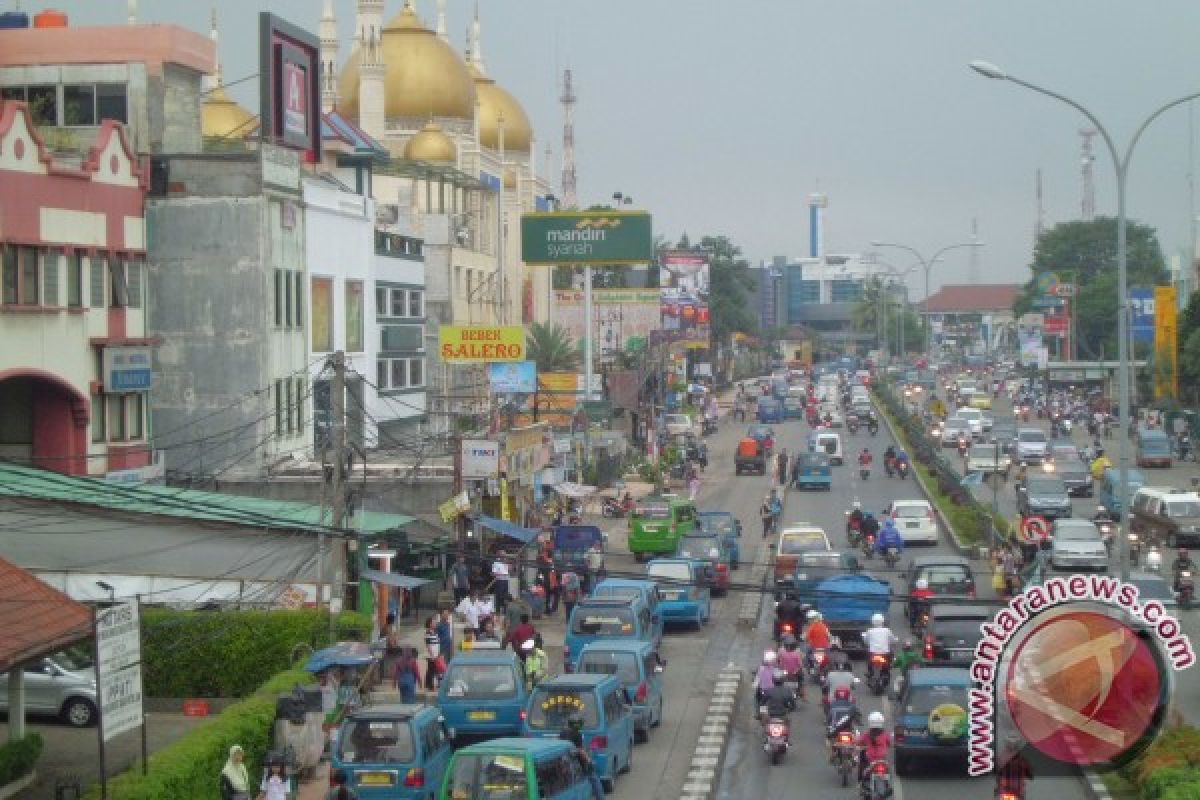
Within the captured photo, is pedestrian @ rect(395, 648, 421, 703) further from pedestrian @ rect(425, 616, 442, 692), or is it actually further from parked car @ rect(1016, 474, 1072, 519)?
parked car @ rect(1016, 474, 1072, 519)

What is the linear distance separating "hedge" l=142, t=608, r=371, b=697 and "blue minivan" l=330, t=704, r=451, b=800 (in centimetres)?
623

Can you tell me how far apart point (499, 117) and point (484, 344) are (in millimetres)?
53367

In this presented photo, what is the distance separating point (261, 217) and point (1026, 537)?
19006 millimetres

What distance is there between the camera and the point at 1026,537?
1785 inches

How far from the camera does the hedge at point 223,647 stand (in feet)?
97.9

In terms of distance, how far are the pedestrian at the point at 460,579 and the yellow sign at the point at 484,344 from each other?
13.9 meters

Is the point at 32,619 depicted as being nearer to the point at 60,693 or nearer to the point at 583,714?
the point at 60,693

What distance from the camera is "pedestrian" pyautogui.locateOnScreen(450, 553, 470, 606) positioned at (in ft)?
132

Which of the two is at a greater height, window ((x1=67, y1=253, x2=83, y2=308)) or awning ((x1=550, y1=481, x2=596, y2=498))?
window ((x1=67, y1=253, x2=83, y2=308))

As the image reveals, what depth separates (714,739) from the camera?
29.0 m

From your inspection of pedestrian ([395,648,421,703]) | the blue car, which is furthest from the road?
pedestrian ([395,648,421,703])

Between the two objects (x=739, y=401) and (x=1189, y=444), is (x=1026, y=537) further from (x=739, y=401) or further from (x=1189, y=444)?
(x=739, y=401)

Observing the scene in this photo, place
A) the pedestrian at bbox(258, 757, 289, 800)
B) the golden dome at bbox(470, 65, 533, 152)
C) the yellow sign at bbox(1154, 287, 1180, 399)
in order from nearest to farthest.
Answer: the pedestrian at bbox(258, 757, 289, 800), the yellow sign at bbox(1154, 287, 1180, 399), the golden dome at bbox(470, 65, 533, 152)

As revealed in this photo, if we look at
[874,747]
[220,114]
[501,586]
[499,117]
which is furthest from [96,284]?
[499,117]
